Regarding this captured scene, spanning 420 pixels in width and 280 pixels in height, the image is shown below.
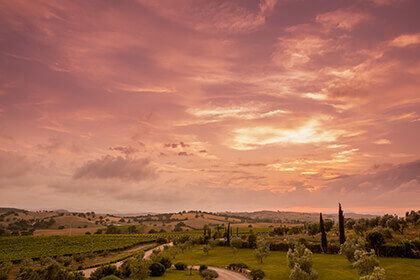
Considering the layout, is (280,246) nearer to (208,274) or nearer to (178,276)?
(208,274)

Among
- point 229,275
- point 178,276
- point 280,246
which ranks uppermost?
point 280,246

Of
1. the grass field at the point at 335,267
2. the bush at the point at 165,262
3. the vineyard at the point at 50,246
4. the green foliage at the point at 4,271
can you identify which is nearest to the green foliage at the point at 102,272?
the bush at the point at 165,262

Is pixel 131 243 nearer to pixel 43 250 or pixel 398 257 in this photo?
pixel 43 250

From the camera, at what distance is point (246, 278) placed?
62719 mm

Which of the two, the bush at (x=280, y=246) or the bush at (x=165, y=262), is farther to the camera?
the bush at (x=280, y=246)

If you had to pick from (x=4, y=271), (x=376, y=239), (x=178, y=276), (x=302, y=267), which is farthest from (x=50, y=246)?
(x=376, y=239)

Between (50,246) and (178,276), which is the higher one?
(178,276)

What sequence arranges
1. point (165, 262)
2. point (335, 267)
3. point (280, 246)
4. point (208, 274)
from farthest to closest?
1. point (280, 246)
2. point (165, 262)
3. point (208, 274)
4. point (335, 267)

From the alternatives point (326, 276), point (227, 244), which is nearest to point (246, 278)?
point (326, 276)

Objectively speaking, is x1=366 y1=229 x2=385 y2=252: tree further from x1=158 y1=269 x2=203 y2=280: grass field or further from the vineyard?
the vineyard

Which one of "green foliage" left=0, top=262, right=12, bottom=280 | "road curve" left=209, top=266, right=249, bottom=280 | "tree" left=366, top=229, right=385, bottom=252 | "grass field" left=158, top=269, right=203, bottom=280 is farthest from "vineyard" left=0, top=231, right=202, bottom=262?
"tree" left=366, top=229, right=385, bottom=252

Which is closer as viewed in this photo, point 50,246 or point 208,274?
point 208,274

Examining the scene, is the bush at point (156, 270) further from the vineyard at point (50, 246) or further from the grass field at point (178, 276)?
the vineyard at point (50, 246)

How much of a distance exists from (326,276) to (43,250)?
118359 millimetres
